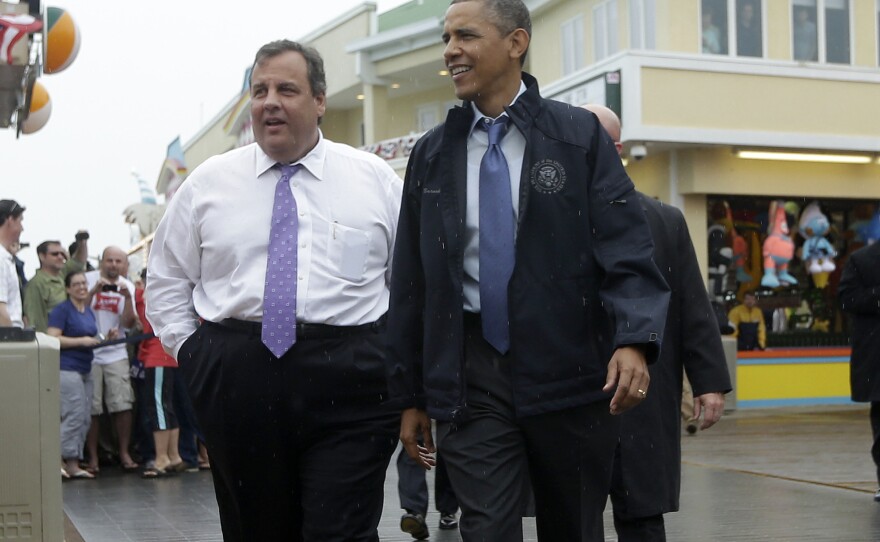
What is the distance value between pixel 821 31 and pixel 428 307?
19401 millimetres

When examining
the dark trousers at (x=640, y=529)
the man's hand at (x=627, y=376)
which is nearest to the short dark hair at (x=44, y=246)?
the dark trousers at (x=640, y=529)

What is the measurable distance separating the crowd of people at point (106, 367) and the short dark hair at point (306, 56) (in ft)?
26.4

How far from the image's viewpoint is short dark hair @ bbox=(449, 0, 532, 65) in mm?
4000

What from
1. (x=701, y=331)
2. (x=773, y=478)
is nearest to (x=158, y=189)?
(x=773, y=478)

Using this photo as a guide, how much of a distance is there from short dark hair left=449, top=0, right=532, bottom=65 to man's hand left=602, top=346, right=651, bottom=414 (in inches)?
39.8

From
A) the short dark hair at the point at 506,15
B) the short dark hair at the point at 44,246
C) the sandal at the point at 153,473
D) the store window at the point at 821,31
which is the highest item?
the store window at the point at 821,31

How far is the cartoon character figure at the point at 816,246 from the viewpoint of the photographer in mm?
21031

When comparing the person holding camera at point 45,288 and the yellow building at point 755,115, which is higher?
the yellow building at point 755,115

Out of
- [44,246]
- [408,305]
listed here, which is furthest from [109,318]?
[408,305]

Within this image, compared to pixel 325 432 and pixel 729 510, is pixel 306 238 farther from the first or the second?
pixel 729 510

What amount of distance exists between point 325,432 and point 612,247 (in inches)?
44.8

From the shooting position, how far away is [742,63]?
67.6 feet

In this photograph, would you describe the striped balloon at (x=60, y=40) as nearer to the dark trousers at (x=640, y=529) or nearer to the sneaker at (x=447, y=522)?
the sneaker at (x=447, y=522)

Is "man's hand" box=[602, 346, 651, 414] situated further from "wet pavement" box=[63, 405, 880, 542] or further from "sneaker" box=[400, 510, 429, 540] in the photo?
"wet pavement" box=[63, 405, 880, 542]
